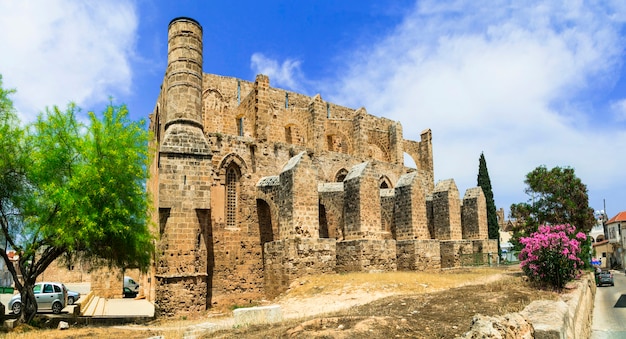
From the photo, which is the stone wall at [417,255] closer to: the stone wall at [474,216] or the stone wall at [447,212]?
the stone wall at [447,212]

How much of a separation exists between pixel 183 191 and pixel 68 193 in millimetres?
4197

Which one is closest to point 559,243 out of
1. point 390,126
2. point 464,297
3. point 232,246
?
A: point 464,297

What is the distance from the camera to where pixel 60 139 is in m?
13.3

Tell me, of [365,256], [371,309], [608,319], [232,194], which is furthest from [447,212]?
[371,309]

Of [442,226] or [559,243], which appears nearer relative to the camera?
[559,243]

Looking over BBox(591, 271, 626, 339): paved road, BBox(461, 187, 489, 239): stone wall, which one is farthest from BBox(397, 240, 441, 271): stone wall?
BBox(591, 271, 626, 339): paved road

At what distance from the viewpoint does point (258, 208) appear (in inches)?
775

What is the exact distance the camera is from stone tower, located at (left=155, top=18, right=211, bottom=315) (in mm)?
15484

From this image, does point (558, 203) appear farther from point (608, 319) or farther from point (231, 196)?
point (231, 196)

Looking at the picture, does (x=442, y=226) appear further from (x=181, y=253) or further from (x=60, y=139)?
(x=60, y=139)

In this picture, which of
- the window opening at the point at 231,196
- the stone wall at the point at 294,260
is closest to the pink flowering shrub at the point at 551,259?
the stone wall at the point at 294,260

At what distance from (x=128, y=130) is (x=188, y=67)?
4.13 meters

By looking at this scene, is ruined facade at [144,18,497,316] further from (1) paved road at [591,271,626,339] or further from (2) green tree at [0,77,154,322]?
(1) paved road at [591,271,626,339]

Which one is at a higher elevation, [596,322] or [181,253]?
[181,253]
